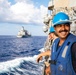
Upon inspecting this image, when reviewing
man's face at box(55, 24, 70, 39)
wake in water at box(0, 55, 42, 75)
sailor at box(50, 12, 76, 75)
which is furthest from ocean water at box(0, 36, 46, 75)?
man's face at box(55, 24, 70, 39)

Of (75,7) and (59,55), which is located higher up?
(75,7)

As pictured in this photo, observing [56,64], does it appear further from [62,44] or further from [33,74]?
[33,74]

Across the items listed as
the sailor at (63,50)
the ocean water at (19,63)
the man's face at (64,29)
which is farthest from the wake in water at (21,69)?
the man's face at (64,29)

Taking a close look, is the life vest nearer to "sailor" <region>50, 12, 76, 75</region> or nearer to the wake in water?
"sailor" <region>50, 12, 76, 75</region>

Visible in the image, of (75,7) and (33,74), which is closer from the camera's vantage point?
(75,7)

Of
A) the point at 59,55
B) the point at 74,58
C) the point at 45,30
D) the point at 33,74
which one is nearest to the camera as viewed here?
the point at 74,58

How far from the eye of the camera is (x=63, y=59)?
2.93 metres

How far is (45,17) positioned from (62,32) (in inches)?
548

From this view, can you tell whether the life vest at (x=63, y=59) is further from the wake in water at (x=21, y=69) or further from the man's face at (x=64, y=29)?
the wake in water at (x=21, y=69)

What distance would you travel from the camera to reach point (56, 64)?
3.09 m

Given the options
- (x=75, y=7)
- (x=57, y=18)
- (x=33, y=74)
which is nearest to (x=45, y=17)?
(x=75, y=7)

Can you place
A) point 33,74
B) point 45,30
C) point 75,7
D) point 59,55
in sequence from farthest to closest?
point 33,74 < point 45,30 < point 75,7 < point 59,55

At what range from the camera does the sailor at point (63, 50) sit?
288 cm

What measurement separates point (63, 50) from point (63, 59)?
0.13 meters
